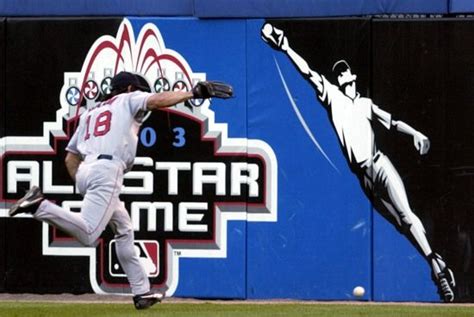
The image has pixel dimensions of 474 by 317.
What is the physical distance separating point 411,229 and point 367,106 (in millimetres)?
1203

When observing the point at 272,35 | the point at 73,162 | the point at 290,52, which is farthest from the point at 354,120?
the point at 73,162

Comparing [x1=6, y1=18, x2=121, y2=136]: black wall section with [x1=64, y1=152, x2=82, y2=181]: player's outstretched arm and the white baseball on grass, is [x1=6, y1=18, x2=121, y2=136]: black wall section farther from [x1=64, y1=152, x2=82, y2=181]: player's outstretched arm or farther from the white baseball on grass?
the white baseball on grass

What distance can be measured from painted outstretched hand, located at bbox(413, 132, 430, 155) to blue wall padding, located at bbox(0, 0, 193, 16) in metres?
2.39

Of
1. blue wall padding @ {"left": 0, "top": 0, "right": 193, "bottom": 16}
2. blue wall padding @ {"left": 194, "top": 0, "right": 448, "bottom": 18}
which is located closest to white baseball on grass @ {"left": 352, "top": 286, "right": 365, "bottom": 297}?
blue wall padding @ {"left": 194, "top": 0, "right": 448, "bottom": 18}

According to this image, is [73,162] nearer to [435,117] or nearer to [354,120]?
[354,120]

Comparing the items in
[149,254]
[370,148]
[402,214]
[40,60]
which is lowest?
[149,254]

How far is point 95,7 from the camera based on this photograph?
13.3 metres

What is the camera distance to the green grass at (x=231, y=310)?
1072cm

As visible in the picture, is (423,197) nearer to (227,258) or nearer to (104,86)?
(227,258)

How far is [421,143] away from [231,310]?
2.78 m

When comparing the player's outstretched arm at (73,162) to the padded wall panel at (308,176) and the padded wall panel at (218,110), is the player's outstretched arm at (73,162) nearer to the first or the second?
the padded wall panel at (218,110)

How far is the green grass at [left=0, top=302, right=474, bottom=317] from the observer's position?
10719 millimetres

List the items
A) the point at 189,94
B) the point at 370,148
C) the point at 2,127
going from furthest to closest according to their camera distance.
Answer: the point at 2,127 < the point at 370,148 < the point at 189,94

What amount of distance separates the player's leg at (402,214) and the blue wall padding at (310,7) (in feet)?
4.49
